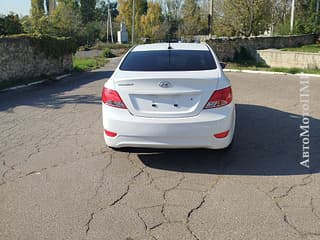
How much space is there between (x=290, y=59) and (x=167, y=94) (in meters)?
14.8

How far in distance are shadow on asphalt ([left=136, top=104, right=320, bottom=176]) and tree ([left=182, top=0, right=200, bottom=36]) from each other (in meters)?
39.2

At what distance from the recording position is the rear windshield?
4.26 m

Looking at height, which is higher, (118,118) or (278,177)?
(118,118)

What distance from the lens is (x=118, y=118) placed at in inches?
151

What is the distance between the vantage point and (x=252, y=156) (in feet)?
14.4

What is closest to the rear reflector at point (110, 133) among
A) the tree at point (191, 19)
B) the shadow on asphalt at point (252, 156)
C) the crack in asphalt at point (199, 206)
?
the shadow on asphalt at point (252, 156)

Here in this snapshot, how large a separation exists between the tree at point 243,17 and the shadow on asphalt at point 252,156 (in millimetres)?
23667

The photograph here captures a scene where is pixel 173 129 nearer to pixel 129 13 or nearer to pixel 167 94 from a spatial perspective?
pixel 167 94

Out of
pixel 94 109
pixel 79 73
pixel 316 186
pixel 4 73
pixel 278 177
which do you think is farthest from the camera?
pixel 79 73

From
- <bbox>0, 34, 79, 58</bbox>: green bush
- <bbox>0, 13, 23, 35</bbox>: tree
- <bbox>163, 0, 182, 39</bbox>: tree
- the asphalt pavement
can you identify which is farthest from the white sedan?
<bbox>163, 0, 182, 39</bbox>: tree

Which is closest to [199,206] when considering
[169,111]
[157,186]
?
[157,186]

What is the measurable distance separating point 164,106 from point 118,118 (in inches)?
22.0

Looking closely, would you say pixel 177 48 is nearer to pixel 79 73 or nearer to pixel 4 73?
pixel 4 73

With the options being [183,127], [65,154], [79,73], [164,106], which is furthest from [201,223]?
[79,73]
